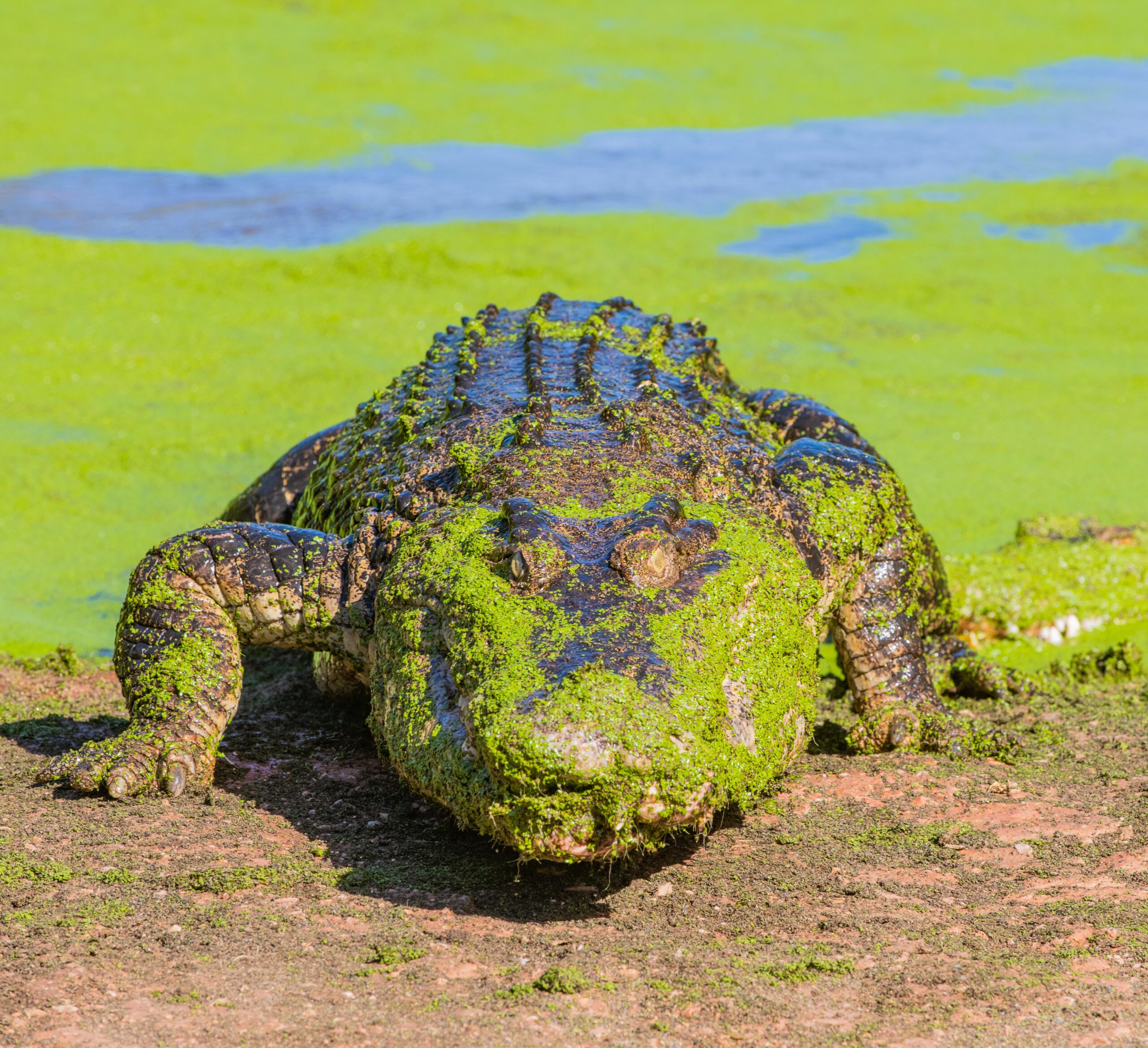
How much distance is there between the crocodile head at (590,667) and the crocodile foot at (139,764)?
61 cm

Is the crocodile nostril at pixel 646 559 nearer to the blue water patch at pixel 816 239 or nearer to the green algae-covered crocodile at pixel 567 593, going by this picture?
the green algae-covered crocodile at pixel 567 593

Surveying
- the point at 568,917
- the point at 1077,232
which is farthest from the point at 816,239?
the point at 568,917

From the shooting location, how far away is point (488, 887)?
3371mm

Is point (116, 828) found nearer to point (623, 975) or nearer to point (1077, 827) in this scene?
A: point (623, 975)

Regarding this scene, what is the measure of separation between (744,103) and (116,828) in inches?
494

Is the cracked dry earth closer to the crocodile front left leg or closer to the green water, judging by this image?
the crocodile front left leg

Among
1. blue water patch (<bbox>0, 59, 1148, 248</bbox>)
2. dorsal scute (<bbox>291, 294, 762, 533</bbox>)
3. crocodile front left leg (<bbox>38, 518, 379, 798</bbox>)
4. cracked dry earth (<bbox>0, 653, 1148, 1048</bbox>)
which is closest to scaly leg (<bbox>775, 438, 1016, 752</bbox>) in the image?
cracked dry earth (<bbox>0, 653, 1148, 1048</bbox>)

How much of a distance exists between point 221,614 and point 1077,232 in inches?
382

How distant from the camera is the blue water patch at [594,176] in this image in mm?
11109

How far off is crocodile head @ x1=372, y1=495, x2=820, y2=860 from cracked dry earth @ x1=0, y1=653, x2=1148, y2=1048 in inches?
12.1

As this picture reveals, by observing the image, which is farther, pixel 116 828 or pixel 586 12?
pixel 586 12

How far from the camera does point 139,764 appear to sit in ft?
12.6

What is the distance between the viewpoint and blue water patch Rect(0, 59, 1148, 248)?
1111 cm

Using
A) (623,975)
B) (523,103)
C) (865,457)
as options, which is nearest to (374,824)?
(623,975)
